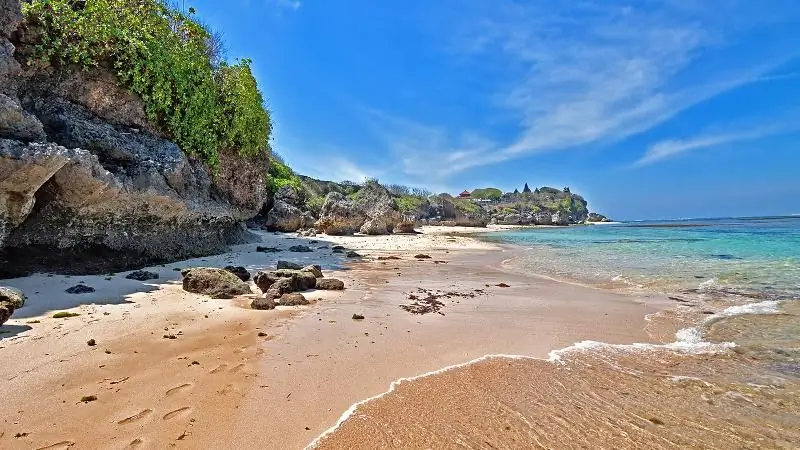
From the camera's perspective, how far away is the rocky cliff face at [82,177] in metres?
7.53

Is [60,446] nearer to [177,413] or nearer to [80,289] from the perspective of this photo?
[177,413]

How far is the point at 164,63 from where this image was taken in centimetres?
1162

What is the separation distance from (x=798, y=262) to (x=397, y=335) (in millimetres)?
18018

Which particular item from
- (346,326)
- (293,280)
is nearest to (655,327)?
(346,326)

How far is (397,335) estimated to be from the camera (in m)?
5.90

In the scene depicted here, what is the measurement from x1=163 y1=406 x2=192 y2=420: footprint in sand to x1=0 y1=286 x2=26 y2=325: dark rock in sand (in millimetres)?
3461

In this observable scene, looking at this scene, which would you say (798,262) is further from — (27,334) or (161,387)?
(27,334)

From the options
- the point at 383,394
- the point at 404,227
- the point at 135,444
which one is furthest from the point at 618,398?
the point at 404,227

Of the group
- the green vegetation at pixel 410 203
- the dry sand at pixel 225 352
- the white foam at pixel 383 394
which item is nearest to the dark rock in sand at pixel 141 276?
the dry sand at pixel 225 352

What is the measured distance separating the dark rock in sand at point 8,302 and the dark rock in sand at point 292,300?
12.0ft

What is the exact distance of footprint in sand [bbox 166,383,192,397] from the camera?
366 cm

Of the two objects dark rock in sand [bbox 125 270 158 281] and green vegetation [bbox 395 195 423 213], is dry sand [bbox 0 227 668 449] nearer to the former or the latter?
dark rock in sand [bbox 125 270 158 281]

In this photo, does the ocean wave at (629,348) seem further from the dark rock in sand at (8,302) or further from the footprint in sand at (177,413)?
the dark rock in sand at (8,302)

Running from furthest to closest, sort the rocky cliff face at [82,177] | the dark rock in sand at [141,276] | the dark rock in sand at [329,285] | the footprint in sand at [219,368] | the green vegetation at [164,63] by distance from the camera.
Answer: the green vegetation at [164,63] < the dark rock in sand at [329,285] < the dark rock in sand at [141,276] < the rocky cliff face at [82,177] < the footprint in sand at [219,368]
